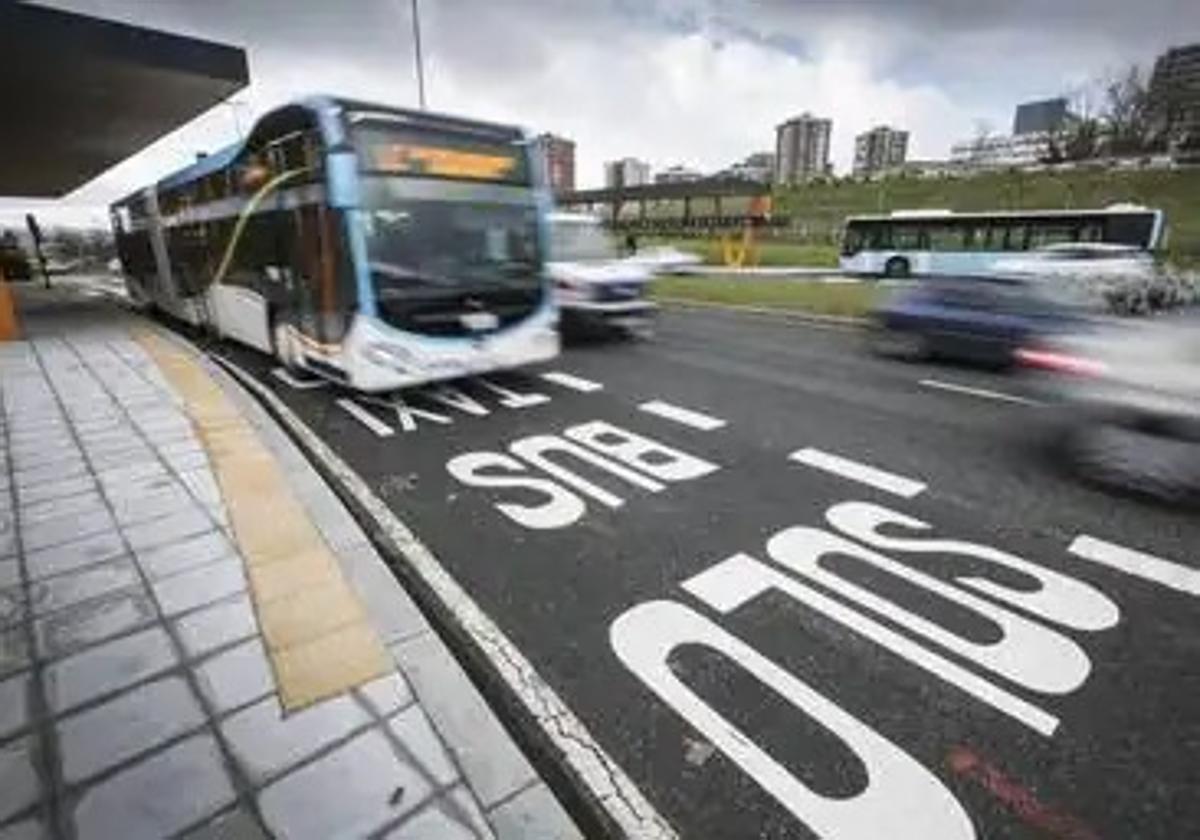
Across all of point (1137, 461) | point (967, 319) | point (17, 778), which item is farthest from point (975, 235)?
point (17, 778)

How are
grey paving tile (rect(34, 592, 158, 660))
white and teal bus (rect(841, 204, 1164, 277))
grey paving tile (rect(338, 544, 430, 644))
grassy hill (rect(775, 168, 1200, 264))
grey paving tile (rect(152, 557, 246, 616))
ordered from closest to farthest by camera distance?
grey paving tile (rect(34, 592, 158, 660)), grey paving tile (rect(338, 544, 430, 644)), grey paving tile (rect(152, 557, 246, 616)), white and teal bus (rect(841, 204, 1164, 277)), grassy hill (rect(775, 168, 1200, 264))

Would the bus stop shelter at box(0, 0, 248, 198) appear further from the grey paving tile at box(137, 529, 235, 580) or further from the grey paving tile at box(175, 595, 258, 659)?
the grey paving tile at box(175, 595, 258, 659)

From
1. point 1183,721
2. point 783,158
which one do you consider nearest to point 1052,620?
point 1183,721

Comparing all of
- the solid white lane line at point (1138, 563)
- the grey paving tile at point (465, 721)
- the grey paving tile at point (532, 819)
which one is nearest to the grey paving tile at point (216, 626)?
the grey paving tile at point (465, 721)

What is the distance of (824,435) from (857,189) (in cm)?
7692

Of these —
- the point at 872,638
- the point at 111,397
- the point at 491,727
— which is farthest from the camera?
the point at 111,397

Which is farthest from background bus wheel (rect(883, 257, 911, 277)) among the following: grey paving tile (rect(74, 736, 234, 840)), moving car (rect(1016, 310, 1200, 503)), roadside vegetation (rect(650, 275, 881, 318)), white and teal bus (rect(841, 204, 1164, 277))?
grey paving tile (rect(74, 736, 234, 840))

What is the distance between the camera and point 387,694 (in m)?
2.93

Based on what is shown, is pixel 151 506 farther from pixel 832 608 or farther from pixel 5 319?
pixel 5 319

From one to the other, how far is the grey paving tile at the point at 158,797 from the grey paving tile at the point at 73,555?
2.05 m

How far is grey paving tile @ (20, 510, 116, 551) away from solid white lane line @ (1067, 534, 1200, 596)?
243 inches

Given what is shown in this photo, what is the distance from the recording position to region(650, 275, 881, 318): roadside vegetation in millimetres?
16078

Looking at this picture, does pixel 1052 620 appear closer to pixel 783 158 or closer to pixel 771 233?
pixel 771 233

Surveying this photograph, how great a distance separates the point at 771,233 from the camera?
55625 millimetres
